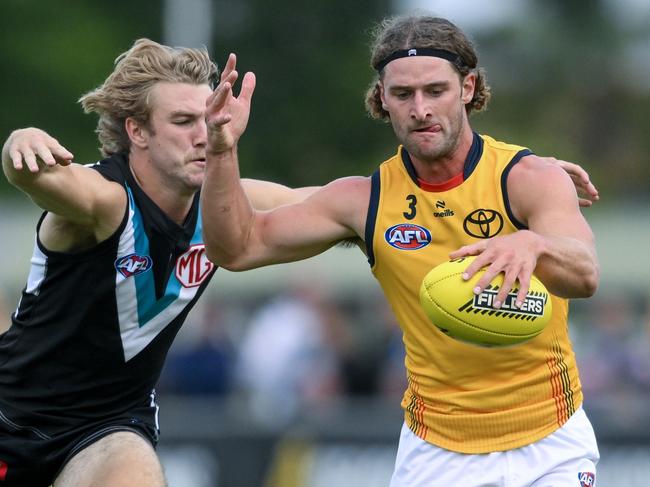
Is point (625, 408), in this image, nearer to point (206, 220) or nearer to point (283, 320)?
point (283, 320)

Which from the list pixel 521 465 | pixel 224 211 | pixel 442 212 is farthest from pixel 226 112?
pixel 521 465

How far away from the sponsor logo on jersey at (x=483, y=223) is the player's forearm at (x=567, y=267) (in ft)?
1.75

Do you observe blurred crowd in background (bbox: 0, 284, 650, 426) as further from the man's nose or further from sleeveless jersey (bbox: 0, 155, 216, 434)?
the man's nose

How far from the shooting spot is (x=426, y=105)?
19.8ft

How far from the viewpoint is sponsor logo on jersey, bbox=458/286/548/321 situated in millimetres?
5262

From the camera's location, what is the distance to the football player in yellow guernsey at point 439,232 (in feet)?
19.9

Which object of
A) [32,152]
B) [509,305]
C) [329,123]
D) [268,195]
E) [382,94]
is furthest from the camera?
[329,123]

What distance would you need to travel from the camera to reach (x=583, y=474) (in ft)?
20.3

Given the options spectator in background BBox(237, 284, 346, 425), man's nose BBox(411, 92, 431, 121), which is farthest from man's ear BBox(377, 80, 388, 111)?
spectator in background BBox(237, 284, 346, 425)

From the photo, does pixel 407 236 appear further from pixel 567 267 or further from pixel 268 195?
pixel 268 195

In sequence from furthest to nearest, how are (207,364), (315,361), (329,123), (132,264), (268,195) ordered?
(329,123) < (207,364) < (315,361) < (268,195) < (132,264)

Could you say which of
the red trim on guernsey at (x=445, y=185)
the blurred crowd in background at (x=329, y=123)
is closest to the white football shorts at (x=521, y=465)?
the red trim on guernsey at (x=445, y=185)

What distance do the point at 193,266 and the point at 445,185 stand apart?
4.86 feet

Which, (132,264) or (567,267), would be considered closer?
(567,267)
